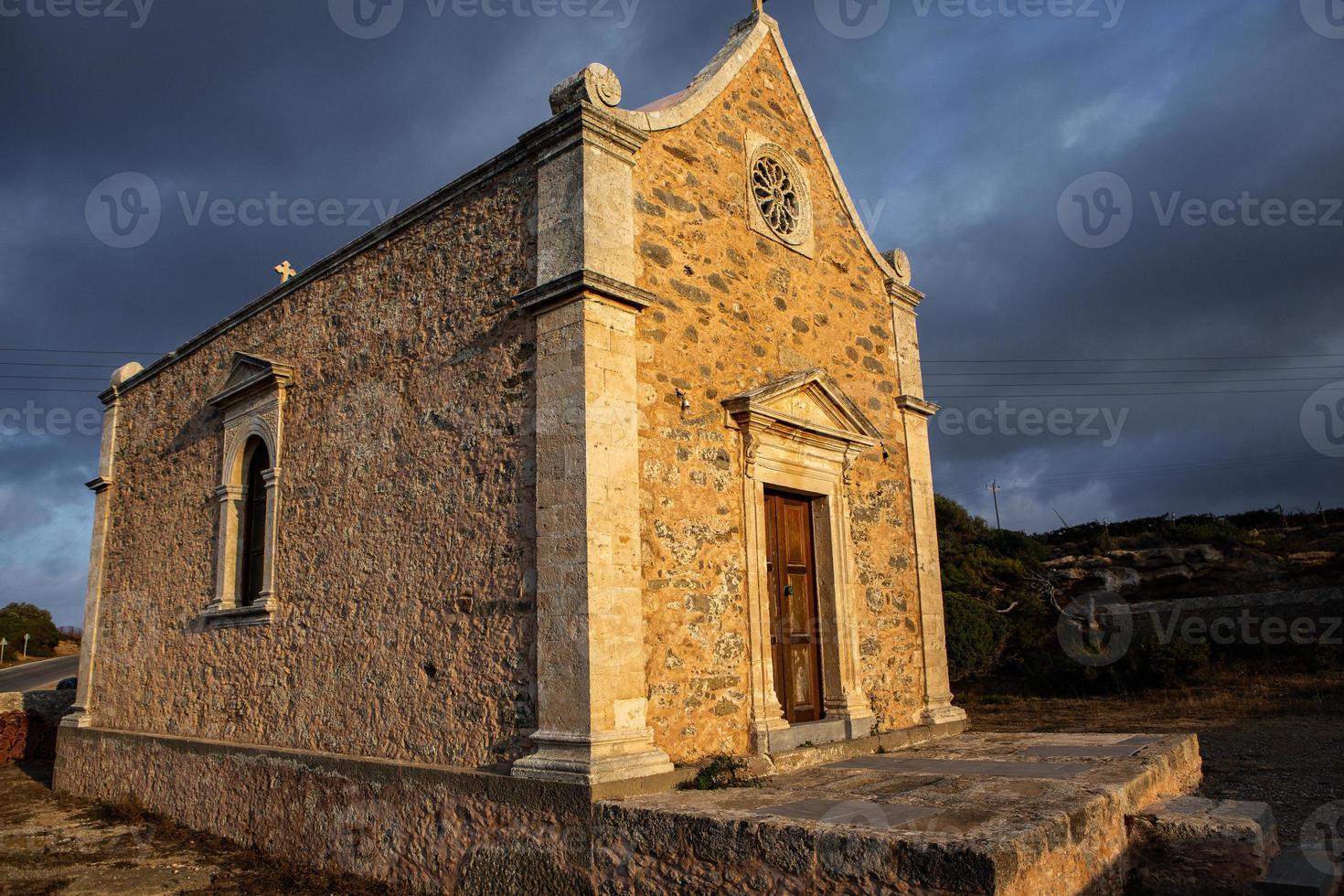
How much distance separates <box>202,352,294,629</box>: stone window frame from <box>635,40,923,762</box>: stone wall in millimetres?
4240

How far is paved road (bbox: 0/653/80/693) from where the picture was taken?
24314 mm

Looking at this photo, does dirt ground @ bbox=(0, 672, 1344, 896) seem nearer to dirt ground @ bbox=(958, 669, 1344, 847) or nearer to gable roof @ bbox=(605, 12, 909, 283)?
dirt ground @ bbox=(958, 669, 1344, 847)

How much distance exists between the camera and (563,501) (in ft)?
17.9

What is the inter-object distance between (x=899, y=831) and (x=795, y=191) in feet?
18.8

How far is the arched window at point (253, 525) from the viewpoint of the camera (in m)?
8.88

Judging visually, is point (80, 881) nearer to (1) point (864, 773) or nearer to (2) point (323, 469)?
(2) point (323, 469)

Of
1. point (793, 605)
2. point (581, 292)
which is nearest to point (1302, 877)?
point (793, 605)

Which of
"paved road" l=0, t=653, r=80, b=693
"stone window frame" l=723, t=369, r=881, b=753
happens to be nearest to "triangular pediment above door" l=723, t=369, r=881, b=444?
"stone window frame" l=723, t=369, r=881, b=753

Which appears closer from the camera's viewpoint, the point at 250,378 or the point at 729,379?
the point at 729,379

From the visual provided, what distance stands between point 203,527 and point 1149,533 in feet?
55.9

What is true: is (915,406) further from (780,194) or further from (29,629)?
(29,629)

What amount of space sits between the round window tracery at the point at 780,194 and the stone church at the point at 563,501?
0.10 feet

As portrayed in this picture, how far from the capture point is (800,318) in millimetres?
7590

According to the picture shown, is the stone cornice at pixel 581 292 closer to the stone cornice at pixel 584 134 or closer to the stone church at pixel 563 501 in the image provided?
the stone church at pixel 563 501
